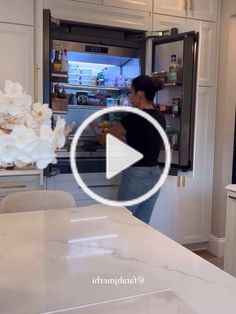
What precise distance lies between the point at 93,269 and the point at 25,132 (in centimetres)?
44

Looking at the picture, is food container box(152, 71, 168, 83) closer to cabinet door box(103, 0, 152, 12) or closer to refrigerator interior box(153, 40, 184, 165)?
refrigerator interior box(153, 40, 184, 165)

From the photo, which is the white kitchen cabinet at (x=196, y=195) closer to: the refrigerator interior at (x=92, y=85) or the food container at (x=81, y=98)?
the refrigerator interior at (x=92, y=85)

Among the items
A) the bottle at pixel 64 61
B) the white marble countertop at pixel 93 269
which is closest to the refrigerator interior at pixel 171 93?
the bottle at pixel 64 61

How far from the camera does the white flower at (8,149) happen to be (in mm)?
811

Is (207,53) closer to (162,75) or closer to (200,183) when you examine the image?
(162,75)

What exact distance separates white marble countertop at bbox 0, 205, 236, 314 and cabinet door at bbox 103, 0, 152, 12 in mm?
2007

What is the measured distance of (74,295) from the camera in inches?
34.2

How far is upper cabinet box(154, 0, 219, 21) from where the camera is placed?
3017mm

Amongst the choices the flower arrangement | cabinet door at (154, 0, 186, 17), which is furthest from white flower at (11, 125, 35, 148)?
cabinet door at (154, 0, 186, 17)

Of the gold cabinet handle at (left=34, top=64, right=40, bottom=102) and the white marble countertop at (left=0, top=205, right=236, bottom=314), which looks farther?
the gold cabinet handle at (left=34, top=64, right=40, bottom=102)

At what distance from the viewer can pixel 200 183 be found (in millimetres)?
3305

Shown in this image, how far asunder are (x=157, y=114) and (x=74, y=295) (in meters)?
1.74

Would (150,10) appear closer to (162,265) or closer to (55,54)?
(55,54)
